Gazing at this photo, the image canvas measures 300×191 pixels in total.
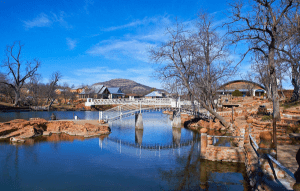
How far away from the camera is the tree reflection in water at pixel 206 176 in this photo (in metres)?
10.5

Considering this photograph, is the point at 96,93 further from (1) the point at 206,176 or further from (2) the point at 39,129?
(1) the point at 206,176

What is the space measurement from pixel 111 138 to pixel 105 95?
6383cm

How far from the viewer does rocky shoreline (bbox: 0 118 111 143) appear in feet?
70.5

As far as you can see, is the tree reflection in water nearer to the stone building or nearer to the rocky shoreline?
the rocky shoreline

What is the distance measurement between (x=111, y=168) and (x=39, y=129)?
14441 millimetres

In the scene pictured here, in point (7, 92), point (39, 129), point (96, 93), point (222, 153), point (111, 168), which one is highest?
point (96, 93)

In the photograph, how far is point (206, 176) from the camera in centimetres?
1173

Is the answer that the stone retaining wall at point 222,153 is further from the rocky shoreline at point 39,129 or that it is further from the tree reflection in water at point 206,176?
the rocky shoreline at point 39,129

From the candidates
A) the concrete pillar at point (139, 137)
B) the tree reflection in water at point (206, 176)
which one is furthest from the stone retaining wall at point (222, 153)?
the concrete pillar at point (139, 137)

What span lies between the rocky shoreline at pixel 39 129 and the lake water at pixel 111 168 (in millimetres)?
2500

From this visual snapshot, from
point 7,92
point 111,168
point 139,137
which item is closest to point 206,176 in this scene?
point 111,168

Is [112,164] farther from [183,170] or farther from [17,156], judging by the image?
[17,156]

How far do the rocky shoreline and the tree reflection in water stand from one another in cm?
1286

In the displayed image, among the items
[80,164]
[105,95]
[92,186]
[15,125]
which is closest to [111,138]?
[80,164]
